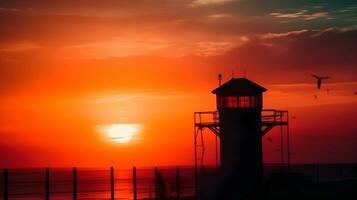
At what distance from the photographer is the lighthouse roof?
47656 mm

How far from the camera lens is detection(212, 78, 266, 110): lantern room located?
47406 millimetres

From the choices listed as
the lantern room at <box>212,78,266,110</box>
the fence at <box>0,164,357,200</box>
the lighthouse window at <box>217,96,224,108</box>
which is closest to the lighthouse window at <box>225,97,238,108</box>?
the lantern room at <box>212,78,266,110</box>

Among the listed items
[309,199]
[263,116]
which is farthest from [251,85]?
[309,199]

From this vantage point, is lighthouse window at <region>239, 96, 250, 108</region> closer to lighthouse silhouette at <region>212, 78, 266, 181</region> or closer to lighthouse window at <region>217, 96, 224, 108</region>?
lighthouse silhouette at <region>212, 78, 266, 181</region>

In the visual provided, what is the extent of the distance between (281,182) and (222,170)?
5695 mm

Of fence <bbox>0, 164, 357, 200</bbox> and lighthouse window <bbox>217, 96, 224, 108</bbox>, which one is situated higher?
lighthouse window <bbox>217, 96, 224, 108</bbox>

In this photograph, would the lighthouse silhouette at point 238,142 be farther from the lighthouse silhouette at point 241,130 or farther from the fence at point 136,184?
the fence at point 136,184

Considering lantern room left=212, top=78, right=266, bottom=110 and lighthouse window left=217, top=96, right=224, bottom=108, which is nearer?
lantern room left=212, top=78, right=266, bottom=110

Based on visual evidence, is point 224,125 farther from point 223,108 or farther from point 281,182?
point 281,182

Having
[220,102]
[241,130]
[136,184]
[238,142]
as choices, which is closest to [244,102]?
[220,102]

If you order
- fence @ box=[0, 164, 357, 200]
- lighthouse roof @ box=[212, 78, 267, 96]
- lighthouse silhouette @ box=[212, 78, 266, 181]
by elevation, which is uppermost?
lighthouse roof @ box=[212, 78, 267, 96]

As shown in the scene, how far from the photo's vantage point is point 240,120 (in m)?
46.3

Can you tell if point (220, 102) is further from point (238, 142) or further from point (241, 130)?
point (238, 142)

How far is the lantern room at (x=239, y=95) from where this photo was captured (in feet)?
156
